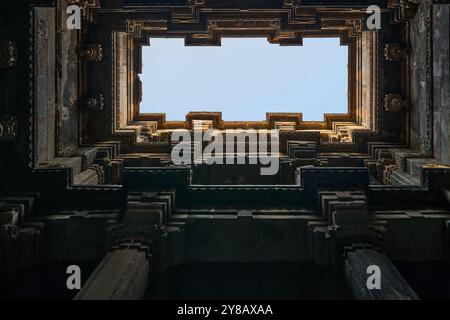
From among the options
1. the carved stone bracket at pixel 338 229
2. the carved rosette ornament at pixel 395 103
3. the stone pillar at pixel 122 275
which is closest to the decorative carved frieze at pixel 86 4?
the stone pillar at pixel 122 275

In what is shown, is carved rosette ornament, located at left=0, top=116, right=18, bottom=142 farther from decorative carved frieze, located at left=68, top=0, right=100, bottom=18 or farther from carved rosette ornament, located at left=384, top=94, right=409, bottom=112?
carved rosette ornament, located at left=384, top=94, right=409, bottom=112

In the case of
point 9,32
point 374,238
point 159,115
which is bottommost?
point 374,238

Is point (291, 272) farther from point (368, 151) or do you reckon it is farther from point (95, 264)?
point (368, 151)

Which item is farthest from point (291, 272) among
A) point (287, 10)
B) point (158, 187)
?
point (287, 10)

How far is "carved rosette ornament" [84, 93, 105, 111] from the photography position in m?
20.6

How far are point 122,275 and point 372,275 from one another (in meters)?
5.14

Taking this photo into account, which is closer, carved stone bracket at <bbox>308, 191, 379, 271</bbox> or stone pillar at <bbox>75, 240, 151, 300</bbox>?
stone pillar at <bbox>75, 240, 151, 300</bbox>

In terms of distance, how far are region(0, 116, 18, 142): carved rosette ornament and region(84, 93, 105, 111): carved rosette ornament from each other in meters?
6.12

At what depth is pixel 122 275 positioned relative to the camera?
33.8 feet

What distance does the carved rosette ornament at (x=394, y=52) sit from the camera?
20.1 m

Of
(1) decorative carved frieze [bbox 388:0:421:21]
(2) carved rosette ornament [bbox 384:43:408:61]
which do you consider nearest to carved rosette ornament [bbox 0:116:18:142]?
(2) carved rosette ornament [bbox 384:43:408:61]

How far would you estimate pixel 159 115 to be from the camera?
25.1 m

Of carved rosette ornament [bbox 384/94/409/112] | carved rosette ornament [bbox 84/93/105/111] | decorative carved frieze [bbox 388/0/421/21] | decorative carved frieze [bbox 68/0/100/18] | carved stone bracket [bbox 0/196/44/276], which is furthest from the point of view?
carved rosette ornament [bbox 84/93/105/111]

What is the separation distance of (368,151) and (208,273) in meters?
10.8
